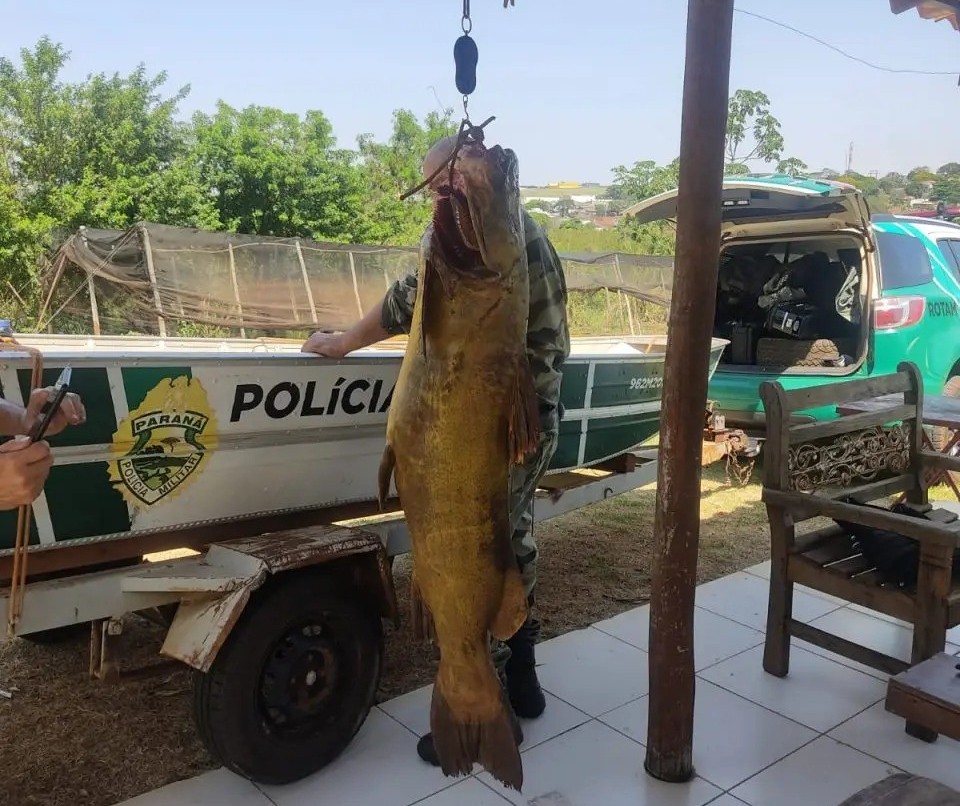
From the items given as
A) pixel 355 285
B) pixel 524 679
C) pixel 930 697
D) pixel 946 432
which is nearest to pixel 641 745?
pixel 524 679

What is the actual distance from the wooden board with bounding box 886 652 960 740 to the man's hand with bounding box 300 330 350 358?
2077mm

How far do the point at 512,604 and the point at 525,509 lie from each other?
93cm

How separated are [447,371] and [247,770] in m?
1.90

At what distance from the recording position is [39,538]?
260cm

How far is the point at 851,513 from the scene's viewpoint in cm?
346

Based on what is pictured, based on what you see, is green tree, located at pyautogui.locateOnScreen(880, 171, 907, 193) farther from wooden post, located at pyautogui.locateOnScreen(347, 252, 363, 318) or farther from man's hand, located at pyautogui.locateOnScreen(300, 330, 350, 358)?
man's hand, located at pyautogui.locateOnScreen(300, 330, 350, 358)

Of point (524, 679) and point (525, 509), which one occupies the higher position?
point (525, 509)

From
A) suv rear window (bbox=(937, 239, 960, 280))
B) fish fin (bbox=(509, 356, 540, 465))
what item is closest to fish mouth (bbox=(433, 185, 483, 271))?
fish fin (bbox=(509, 356, 540, 465))

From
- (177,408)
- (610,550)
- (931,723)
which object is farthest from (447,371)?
(610,550)

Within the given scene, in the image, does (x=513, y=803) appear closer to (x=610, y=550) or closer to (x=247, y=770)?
(x=247, y=770)

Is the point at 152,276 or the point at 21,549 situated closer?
the point at 21,549

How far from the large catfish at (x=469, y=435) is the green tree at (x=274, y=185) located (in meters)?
16.0

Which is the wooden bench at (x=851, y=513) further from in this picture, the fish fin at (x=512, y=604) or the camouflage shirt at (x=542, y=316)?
the fish fin at (x=512, y=604)

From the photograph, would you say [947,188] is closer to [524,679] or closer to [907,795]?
[524,679]
